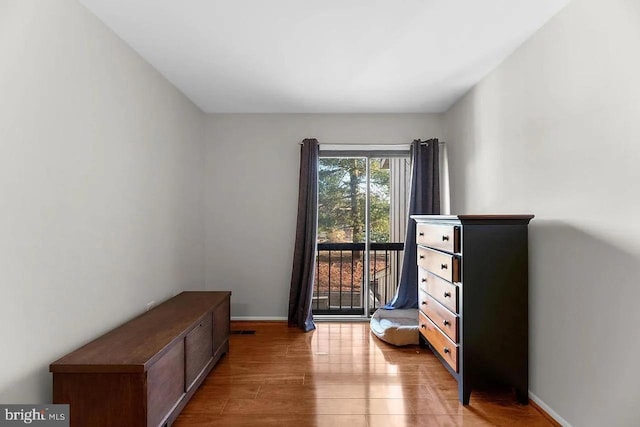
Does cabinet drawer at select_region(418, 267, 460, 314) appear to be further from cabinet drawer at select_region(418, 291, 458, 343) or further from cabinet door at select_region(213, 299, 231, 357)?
cabinet door at select_region(213, 299, 231, 357)

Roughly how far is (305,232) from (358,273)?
0.90 metres

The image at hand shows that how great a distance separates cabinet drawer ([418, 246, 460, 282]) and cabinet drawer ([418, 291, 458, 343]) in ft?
0.83

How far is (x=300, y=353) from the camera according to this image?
3.23m

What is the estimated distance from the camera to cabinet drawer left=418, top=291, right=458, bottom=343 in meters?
2.45

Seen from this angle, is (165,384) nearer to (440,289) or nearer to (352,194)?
(440,289)

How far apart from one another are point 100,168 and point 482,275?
8.53 feet

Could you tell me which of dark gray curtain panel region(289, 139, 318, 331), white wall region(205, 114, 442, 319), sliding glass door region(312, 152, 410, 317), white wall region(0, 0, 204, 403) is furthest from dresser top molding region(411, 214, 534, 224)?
white wall region(0, 0, 204, 403)

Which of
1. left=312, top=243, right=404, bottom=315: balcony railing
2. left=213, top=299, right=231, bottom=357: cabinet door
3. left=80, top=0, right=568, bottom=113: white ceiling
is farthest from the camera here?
left=312, top=243, right=404, bottom=315: balcony railing

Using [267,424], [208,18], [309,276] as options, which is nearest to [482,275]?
[267,424]

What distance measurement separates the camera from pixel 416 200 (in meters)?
4.04

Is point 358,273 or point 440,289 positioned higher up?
point 440,289

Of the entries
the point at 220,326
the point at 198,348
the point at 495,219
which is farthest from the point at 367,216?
the point at 198,348

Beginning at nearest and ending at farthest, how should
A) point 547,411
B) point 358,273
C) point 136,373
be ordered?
point 136,373 < point 547,411 < point 358,273

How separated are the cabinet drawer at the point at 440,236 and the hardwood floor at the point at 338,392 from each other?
3.45 feet
